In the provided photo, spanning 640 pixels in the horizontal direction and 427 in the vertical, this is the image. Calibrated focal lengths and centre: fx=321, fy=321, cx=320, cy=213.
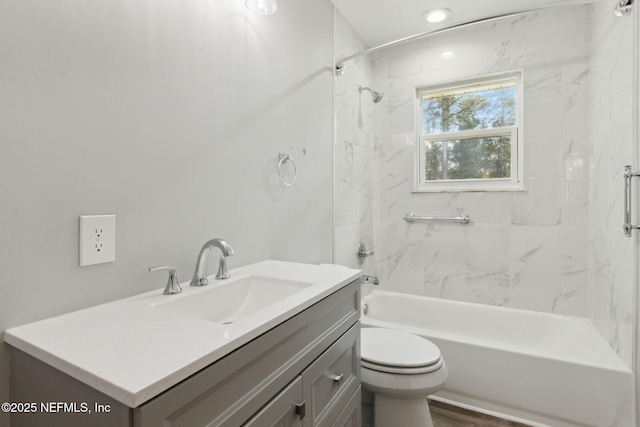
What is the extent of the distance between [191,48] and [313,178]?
944 mm

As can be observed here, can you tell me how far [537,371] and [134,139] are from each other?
2092 mm

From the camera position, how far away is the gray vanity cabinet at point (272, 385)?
52 cm

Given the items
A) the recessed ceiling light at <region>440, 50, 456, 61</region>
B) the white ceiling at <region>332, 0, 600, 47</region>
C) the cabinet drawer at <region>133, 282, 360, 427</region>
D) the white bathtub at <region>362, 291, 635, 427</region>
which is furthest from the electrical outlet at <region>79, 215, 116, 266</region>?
the recessed ceiling light at <region>440, 50, 456, 61</region>

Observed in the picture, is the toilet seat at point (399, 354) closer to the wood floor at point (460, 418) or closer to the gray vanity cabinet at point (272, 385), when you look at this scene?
the gray vanity cabinet at point (272, 385)

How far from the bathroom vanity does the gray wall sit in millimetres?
123

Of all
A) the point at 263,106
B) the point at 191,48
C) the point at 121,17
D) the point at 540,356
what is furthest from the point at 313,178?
the point at 540,356

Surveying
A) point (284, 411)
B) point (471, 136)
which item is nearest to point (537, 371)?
point (284, 411)

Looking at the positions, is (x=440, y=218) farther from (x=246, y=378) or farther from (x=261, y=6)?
(x=246, y=378)

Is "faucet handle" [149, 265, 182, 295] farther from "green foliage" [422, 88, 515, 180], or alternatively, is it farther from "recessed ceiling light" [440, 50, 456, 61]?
"recessed ceiling light" [440, 50, 456, 61]

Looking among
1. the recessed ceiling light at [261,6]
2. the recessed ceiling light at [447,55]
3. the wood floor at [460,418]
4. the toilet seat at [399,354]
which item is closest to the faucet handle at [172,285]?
the toilet seat at [399,354]

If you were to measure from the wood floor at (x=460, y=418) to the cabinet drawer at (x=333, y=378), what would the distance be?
2.93 ft

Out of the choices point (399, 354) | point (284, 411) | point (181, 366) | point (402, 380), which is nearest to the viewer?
point (181, 366)

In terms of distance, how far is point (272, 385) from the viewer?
29.0 inches

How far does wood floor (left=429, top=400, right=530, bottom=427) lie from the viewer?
5.65 feet
